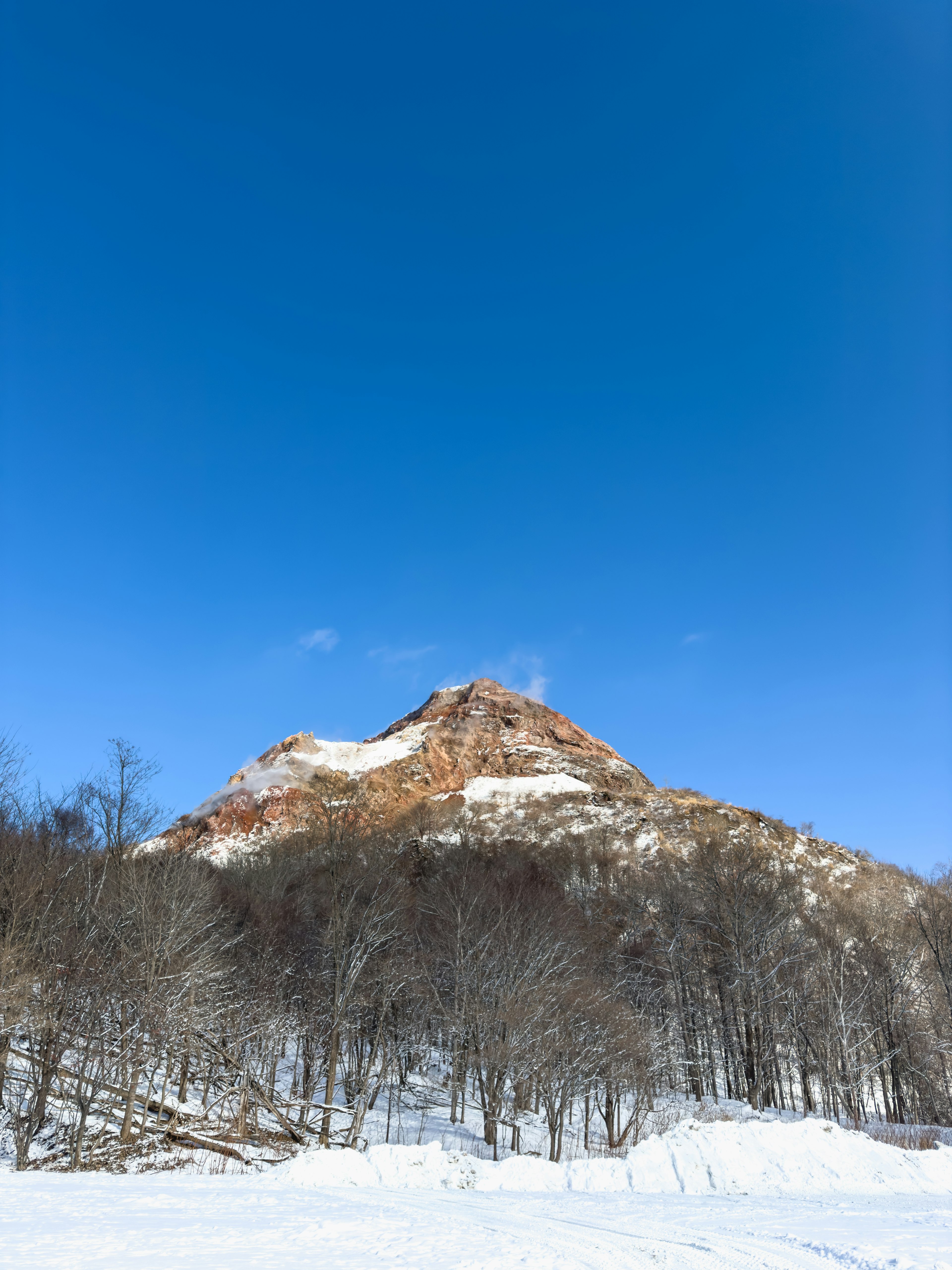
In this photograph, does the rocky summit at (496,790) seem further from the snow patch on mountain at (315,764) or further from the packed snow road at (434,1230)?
the packed snow road at (434,1230)

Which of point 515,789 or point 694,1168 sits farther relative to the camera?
point 515,789

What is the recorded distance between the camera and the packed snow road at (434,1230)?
7.12 meters

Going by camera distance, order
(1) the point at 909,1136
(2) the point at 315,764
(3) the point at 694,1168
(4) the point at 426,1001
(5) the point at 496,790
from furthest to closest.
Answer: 1. (2) the point at 315,764
2. (5) the point at 496,790
3. (4) the point at 426,1001
4. (1) the point at 909,1136
5. (3) the point at 694,1168

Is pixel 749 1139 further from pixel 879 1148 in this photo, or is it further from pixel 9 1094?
pixel 9 1094

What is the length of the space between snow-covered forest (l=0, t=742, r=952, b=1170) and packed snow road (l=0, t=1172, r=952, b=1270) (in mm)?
6573

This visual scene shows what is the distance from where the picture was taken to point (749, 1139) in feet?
55.1

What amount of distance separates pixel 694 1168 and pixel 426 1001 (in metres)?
21.7

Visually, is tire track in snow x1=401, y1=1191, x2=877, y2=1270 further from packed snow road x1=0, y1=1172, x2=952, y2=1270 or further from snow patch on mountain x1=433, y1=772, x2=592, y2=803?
snow patch on mountain x1=433, y1=772, x2=592, y2=803

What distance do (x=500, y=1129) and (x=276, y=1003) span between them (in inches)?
433

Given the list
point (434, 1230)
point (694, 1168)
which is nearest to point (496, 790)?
point (694, 1168)

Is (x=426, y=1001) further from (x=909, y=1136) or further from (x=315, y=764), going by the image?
(x=315, y=764)

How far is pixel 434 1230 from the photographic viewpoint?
8906mm

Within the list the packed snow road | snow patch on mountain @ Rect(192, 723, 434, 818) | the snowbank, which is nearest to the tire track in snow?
the packed snow road

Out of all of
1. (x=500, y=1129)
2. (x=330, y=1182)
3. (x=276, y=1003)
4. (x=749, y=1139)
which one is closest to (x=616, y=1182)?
(x=749, y=1139)
